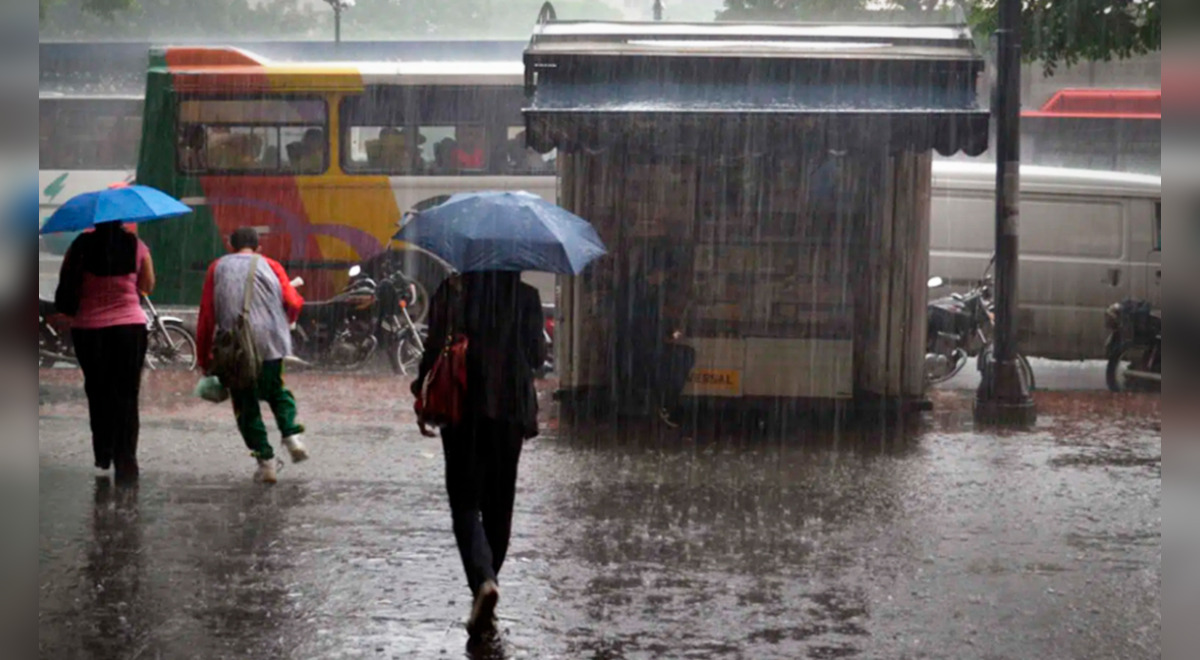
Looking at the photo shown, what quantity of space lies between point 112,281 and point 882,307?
6.30 metres

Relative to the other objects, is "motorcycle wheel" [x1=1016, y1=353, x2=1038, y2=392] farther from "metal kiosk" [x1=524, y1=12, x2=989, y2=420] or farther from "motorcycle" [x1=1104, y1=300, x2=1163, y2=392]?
"motorcycle" [x1=1104, y1=300, x2=1163, y2=392]

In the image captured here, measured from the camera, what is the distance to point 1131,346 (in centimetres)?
1547

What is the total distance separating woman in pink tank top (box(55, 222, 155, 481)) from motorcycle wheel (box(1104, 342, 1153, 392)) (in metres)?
10.1

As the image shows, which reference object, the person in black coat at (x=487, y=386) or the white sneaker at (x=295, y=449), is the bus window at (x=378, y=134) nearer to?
the white sneaker at (x=295, y=449)

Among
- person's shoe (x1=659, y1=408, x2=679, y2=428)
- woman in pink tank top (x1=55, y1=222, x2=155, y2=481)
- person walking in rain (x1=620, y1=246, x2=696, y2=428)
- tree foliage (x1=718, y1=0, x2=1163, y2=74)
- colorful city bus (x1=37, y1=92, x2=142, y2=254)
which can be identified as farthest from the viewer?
colorful city bus (x1=37, y1=92, x2=142, y2=254)

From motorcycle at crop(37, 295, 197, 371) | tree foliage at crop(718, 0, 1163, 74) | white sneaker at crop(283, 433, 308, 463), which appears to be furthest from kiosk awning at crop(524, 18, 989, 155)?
motorcycle at crop(37, 295, 197, 371)

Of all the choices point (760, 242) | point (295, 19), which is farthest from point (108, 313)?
point (295, 19)

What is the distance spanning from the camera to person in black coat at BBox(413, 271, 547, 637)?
21.4ft

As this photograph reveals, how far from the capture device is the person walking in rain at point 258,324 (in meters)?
9.72

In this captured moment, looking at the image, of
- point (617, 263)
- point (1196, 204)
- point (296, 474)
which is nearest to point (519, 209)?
point (296, 474)

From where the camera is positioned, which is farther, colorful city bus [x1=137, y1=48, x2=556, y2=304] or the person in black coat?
colorful city bus [x1=137, y1=48, x2=556, y2=304]

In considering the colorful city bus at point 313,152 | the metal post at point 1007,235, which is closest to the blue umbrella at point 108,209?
the metal post at point 1007,235

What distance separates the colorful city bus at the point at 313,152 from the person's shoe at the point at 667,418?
20.5ft

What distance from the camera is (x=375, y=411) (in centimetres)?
1355
